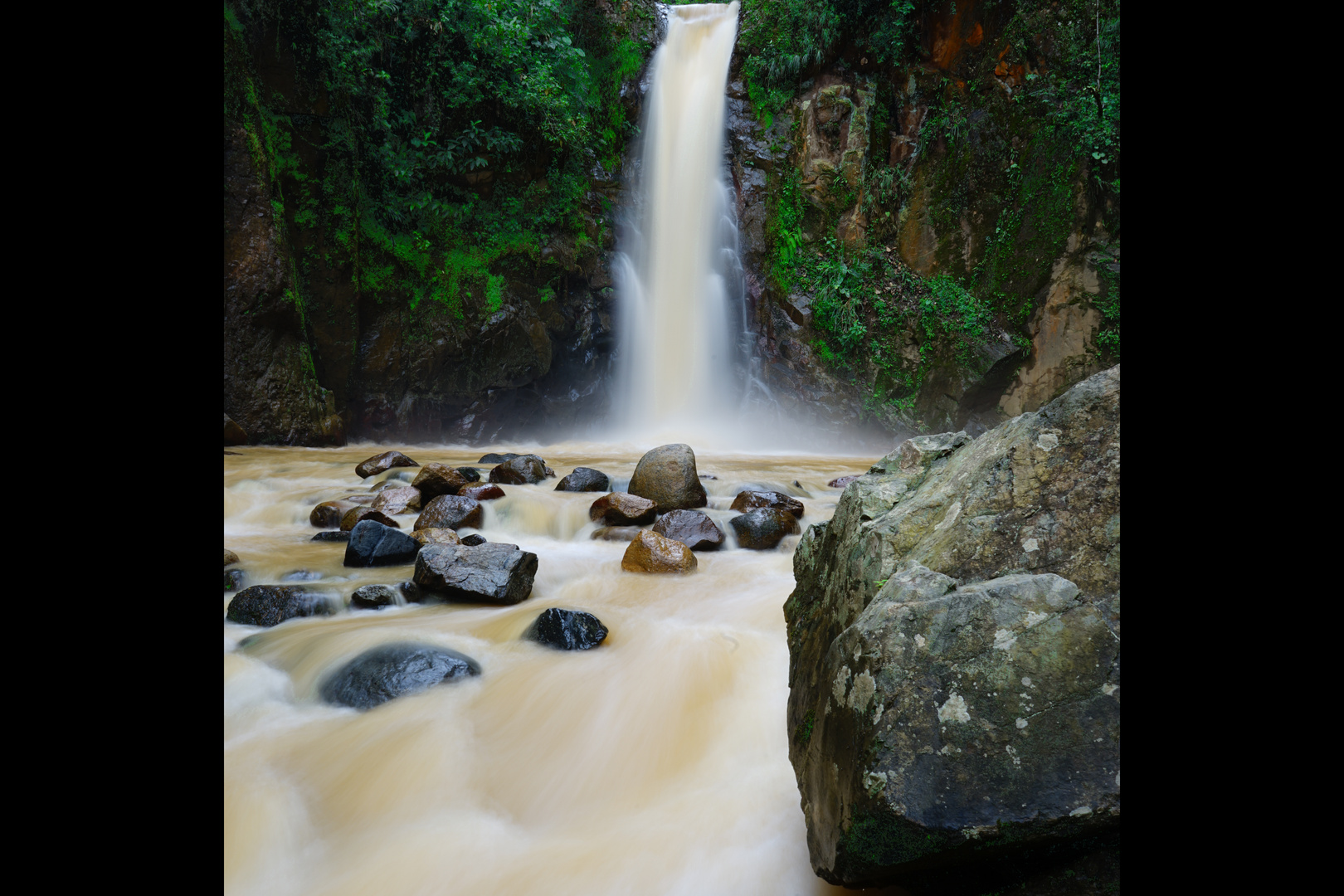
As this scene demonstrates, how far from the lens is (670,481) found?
559 cm

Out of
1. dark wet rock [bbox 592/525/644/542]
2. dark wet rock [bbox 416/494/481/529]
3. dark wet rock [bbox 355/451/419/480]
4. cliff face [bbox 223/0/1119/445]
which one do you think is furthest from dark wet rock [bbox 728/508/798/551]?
cliff face [bbox 223/0/1119/445]

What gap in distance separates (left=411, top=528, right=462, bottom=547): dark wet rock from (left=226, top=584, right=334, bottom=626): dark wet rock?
1106 mm

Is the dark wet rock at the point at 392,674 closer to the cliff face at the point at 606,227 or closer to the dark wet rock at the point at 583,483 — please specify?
the dark wet rock at the point at 583,483

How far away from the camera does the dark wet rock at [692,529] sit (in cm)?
462

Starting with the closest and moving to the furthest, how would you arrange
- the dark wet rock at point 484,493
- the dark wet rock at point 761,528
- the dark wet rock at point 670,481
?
the dark wet rock at point 761,528 → the dark wet rock at point 670,481 → the dark wet rock at point 484,493

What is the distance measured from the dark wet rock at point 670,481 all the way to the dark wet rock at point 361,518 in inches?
77.2

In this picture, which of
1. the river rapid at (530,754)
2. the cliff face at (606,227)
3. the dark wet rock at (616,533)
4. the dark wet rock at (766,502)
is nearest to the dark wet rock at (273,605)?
the river rapid at (530,754)

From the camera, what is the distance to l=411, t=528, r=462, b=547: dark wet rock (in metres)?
4.51

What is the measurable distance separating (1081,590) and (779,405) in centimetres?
1165
